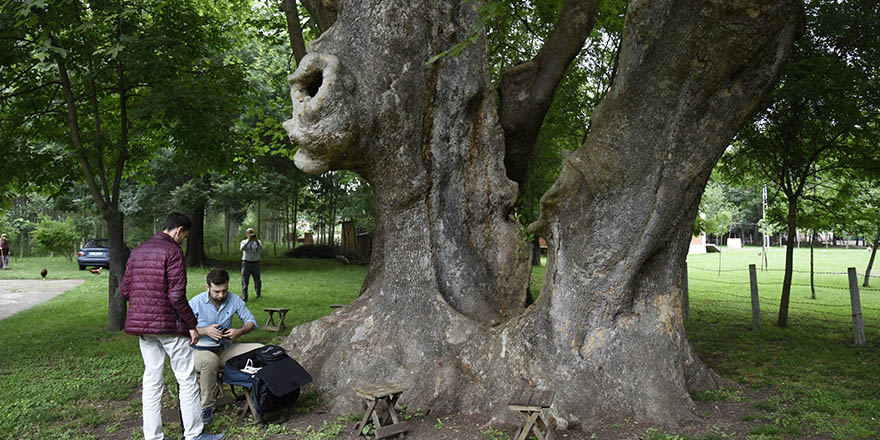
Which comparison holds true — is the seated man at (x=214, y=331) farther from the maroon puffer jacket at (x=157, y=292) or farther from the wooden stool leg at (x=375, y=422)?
the wooden stool leg at (x=375, y=422)

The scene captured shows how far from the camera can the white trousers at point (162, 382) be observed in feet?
16.1

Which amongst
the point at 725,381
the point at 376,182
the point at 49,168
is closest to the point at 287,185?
the point at 49,168

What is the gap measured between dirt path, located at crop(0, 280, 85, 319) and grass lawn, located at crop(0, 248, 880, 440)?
0.50 meters

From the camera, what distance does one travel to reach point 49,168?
33.7 feet

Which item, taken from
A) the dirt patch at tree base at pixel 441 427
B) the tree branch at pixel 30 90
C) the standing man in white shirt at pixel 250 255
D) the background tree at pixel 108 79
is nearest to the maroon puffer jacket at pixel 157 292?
the dirt patch at tree base at pixel 441 427

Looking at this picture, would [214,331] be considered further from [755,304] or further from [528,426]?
[755,304]

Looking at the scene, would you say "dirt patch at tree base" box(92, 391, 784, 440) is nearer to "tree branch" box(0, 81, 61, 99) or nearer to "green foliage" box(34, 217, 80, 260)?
"tree branch" box(0, 81, 61, 99)

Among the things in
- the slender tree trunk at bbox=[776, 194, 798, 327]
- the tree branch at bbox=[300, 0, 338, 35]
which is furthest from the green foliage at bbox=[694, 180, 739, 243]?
the tree branch at bbox=[300, 0, 338, 35]

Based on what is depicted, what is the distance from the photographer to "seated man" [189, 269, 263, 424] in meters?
5.59

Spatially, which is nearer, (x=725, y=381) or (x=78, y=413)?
(x=78, y=413)

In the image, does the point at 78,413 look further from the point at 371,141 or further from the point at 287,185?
the point at 287,185

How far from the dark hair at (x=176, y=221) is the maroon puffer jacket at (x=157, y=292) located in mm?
194

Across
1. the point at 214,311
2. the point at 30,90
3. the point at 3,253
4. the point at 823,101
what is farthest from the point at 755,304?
the point at 3,253

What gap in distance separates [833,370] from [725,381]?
190cm
